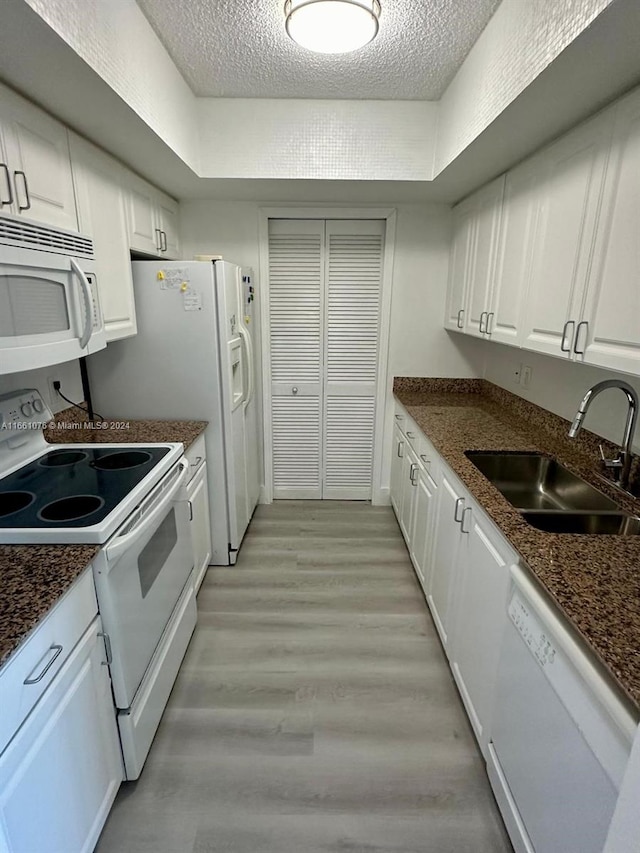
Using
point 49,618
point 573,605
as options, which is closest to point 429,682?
point 573,605

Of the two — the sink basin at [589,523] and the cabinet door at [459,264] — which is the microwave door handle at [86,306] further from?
the cabinet door at [459,264]

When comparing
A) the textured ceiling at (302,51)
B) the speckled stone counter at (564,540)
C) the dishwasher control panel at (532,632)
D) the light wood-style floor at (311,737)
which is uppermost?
the textured ceiling at (302,51)

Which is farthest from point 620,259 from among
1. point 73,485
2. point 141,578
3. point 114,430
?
point 114,430

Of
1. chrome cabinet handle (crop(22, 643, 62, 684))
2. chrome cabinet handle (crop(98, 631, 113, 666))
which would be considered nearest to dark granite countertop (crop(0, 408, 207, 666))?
chrome cabinet handle (crop(22, 643, 62, 684))

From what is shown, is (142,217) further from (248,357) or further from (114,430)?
(114,430)

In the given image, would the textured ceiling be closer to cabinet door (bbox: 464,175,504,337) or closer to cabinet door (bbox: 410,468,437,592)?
cabinet door (bbox: 464,175,504,337)

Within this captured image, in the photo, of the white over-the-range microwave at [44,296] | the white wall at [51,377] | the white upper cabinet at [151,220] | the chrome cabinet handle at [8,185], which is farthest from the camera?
the white upper cabinet at [151,220]

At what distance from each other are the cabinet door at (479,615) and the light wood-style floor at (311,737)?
0.18 m

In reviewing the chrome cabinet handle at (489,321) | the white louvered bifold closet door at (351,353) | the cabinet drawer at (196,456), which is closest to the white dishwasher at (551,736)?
the chrome cabinet handle at (489,321)

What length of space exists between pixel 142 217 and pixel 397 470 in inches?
89.0

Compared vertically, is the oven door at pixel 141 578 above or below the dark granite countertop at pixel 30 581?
below

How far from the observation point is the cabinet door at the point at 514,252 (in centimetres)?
187

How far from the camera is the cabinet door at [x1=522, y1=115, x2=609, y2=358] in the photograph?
4.75 ft

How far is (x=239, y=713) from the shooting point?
1723mm
